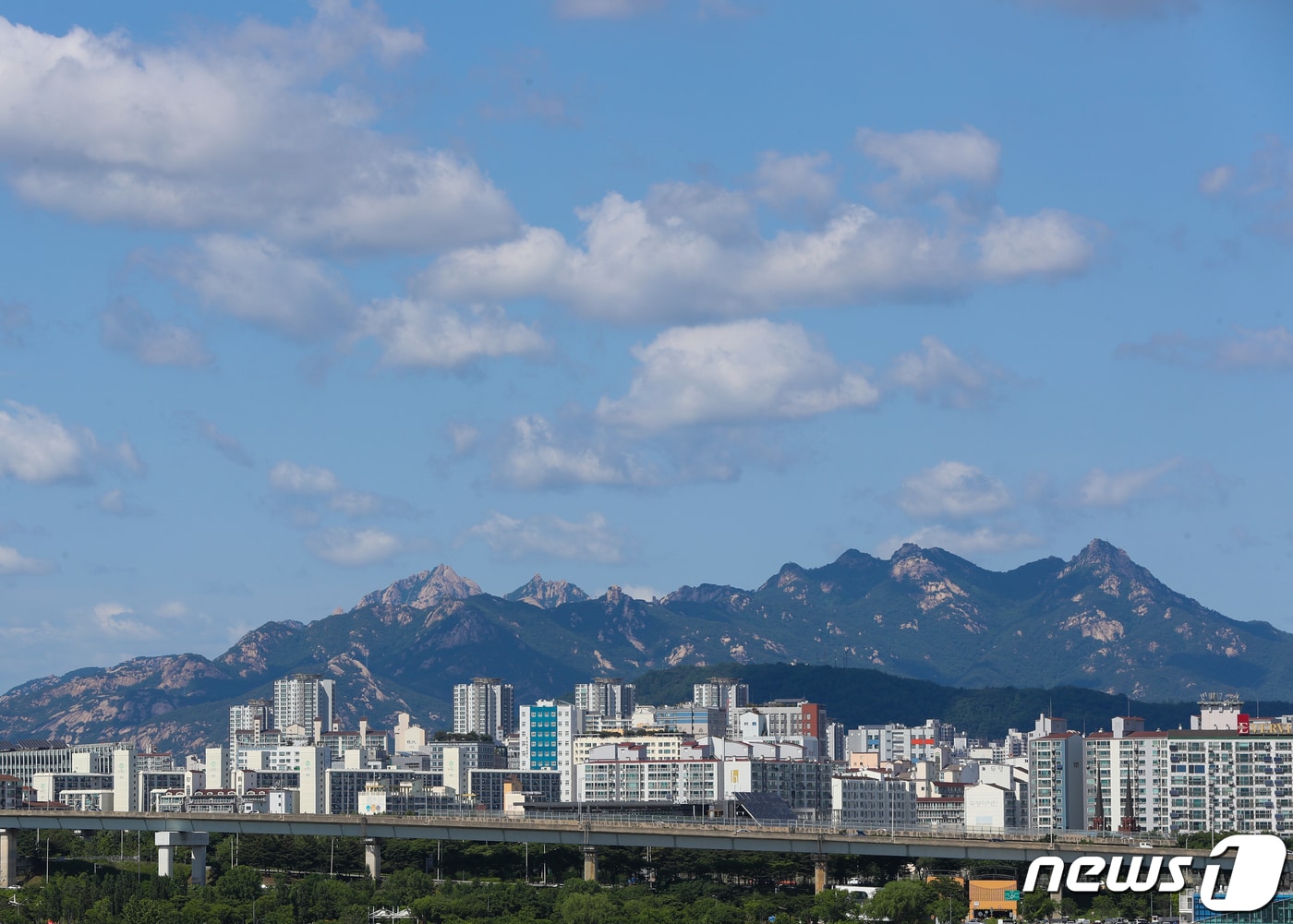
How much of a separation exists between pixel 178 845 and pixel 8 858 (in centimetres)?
992

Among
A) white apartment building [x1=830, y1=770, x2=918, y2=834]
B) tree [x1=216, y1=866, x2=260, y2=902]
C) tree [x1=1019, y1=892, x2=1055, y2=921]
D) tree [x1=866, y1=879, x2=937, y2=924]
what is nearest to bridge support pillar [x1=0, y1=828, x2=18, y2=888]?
tree [x1=216, y1=866, x2=260, y2=902]

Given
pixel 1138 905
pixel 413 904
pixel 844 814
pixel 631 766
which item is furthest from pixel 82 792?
pixel 1138 905

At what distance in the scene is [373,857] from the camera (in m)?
100

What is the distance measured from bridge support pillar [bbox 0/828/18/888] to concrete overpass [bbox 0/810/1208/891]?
0.05 metres

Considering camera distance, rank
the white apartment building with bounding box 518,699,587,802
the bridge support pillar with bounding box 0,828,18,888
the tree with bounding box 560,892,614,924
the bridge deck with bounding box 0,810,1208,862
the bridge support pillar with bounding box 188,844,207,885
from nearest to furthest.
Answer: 1. the tree with bounding box 560,892,614,924
2. the bridge deck with bounding box 0,810,1208,862
3. the bridge support pillar with bounding box 188,844,207,885
4. the bridge support pillar with bounding box 0,828,18,888
5. the white apartment building with bounding box 518,699,587,802

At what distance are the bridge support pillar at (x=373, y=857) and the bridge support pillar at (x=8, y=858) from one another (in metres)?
18.8

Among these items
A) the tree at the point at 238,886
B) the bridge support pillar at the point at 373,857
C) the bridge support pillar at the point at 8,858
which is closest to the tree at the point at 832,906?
the tree at the point at 238,886

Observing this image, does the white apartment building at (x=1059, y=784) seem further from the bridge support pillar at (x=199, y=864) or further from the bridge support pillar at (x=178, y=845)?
the bridge support pillar at (x=178, y=845)

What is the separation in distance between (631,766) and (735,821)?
38285 mm

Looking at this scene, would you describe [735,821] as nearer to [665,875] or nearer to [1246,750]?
[665,875]

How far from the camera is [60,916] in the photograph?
83.2 m

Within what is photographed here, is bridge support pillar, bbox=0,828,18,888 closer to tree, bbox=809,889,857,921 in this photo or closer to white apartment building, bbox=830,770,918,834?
tree, bbox=809,889,857,921

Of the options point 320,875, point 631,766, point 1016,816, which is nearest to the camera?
point 320,875

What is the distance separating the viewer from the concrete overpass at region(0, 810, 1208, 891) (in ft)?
288
